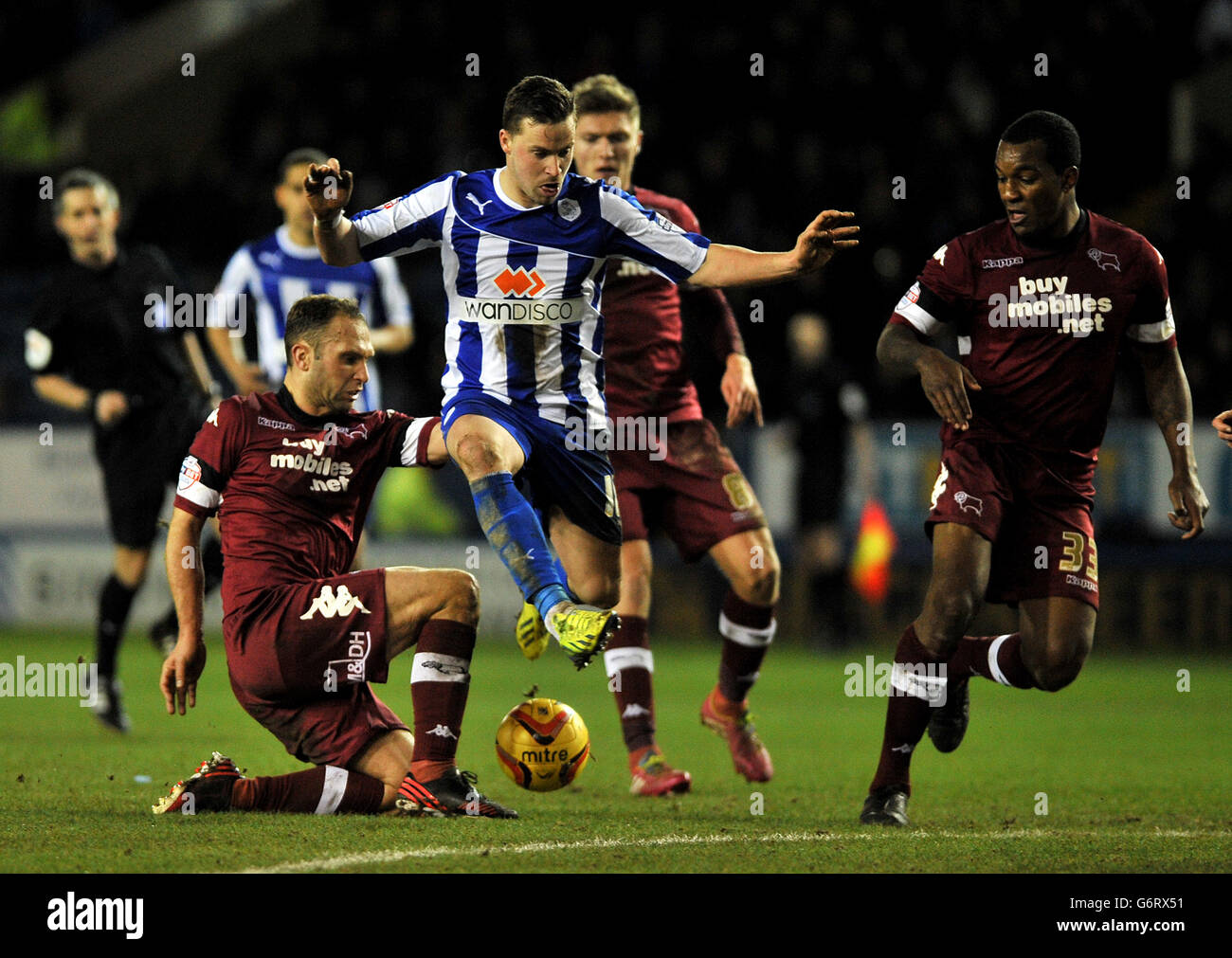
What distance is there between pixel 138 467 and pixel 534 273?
3219mm

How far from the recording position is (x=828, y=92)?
1594cm

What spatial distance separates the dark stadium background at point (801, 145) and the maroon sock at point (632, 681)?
6730 mm

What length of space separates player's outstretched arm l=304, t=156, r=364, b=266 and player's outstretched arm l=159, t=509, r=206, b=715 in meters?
0.99

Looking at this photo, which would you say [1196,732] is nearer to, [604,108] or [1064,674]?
[1064,674]

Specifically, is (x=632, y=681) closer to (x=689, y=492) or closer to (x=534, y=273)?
(x=689, y=492)

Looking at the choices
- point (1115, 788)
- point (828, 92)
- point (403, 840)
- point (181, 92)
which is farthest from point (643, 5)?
point (403, 840)

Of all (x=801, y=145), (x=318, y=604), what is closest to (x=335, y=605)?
(x=318, y=604)

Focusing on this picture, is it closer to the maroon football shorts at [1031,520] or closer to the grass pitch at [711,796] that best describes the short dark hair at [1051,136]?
the maroon football shorts at [1031,520]

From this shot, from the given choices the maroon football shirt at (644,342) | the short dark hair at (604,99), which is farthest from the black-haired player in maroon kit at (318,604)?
the short dark hair at (604,99)

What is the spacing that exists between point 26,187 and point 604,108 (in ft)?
43.8

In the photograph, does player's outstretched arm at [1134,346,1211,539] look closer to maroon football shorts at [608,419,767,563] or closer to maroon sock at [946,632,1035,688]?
maroon sock at [946,632,1035,688]

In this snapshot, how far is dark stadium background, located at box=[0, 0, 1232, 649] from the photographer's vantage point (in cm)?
1401

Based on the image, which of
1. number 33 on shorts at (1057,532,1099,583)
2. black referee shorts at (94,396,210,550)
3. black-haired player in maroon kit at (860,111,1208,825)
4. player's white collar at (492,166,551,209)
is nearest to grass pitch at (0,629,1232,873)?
black-haired player in maroon kit at (860,111,1208,825)

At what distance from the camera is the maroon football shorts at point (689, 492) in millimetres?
6602
